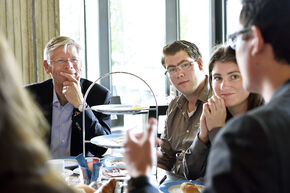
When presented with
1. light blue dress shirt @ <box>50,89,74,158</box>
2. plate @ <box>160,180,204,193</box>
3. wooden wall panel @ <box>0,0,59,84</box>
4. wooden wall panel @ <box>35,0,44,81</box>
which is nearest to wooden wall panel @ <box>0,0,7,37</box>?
wooden wall panel @ <box>0,0,59,84</box>

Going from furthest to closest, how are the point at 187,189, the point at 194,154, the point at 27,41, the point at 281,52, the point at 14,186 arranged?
the point at 27,41, the point at 194,154, the point at 187,189, the point at 281,52, the point at 14,186

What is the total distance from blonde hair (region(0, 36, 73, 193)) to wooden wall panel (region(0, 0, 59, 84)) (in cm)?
340

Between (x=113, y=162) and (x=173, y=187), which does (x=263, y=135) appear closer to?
(x=173, y=187)

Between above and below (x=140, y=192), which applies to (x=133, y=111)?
above

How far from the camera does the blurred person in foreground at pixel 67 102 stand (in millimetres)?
2232

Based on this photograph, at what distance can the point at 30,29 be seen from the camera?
3.80 meters

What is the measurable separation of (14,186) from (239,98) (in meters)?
1.41

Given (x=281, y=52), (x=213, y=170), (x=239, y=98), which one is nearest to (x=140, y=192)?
(x=213, y=170)

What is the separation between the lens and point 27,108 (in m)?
0.59

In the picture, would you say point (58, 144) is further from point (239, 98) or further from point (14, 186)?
point (14, 186)

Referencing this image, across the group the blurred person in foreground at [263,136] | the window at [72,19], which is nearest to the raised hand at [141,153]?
the blurred person in foreground at [263,136]

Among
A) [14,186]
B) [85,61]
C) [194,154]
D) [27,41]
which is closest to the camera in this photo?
[14,186]

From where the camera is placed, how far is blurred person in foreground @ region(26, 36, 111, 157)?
223 centimetres

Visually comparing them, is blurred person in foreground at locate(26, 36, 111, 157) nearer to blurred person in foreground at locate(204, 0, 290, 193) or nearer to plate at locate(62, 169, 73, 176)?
plate at locate(62, 169, 73, 176)
